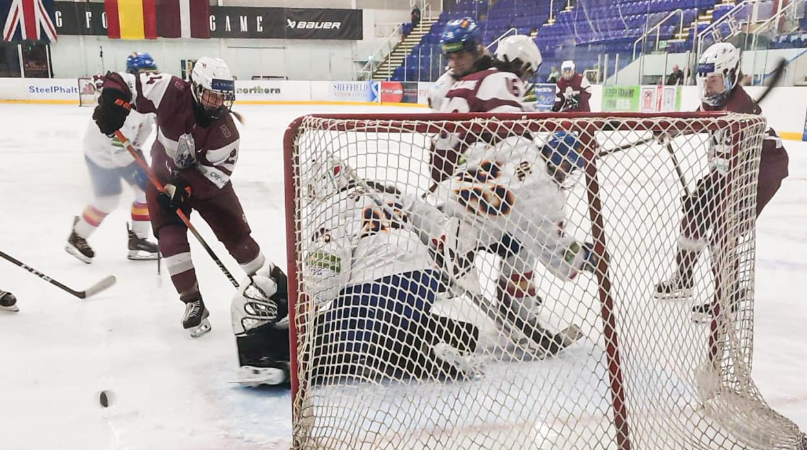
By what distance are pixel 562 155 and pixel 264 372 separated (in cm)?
98

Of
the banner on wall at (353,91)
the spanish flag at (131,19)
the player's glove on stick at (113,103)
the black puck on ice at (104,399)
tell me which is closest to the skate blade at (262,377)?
the black puck on ice at (104,399)

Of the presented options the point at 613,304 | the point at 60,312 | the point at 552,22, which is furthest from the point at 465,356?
the point at 552,22

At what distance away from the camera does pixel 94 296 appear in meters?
2.58

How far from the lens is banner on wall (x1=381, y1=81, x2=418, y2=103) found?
1305 centimetres

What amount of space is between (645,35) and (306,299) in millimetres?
8811

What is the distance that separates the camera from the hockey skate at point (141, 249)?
308 centimetres

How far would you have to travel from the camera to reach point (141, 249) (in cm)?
312

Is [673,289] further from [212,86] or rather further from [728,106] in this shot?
[212,86]

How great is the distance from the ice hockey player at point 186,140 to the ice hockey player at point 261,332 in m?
0.34

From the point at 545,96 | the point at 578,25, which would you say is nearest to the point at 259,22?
the point at 578,25

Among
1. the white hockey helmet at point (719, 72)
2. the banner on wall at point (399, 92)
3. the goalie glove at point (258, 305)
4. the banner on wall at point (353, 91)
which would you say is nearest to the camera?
the goalie glove at point (258, 305)

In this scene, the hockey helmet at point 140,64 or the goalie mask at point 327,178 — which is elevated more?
the hockey helmet at point 140,64

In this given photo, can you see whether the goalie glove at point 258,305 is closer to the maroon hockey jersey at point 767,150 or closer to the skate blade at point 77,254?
the skate blade at point 77,254

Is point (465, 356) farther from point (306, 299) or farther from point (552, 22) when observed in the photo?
point (552, 22)
